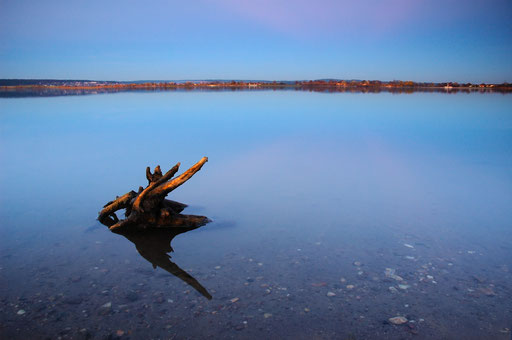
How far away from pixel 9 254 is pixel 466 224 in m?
8.73

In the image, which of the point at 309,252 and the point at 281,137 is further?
the point at 281,137

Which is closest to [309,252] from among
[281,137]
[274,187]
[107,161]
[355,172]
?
[274,187]

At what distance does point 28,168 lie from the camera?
13.5 meters

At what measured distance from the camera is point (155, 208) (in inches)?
303

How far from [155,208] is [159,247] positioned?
1052mm

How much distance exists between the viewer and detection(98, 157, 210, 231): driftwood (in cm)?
753

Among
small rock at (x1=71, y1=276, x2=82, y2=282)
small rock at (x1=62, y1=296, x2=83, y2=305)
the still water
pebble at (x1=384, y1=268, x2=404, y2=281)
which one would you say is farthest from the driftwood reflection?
pebble at (x1=384, y1=268, x2=404, y2=281)

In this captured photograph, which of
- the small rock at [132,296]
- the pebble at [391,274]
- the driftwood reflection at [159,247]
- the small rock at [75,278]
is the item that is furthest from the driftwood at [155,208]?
the pebble at [391,274]

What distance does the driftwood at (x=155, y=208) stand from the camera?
7530mm

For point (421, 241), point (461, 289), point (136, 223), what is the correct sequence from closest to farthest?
point (461, 289), point (421, 241), point (136, 223)

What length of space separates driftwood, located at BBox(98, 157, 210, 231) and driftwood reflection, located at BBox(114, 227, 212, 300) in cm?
13

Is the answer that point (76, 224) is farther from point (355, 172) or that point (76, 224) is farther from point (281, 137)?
point (281, 137)

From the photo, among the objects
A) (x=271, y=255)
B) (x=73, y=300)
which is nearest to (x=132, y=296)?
(x=73, y=300)

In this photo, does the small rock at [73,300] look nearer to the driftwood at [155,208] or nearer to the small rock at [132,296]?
the small rock at [132,296]
